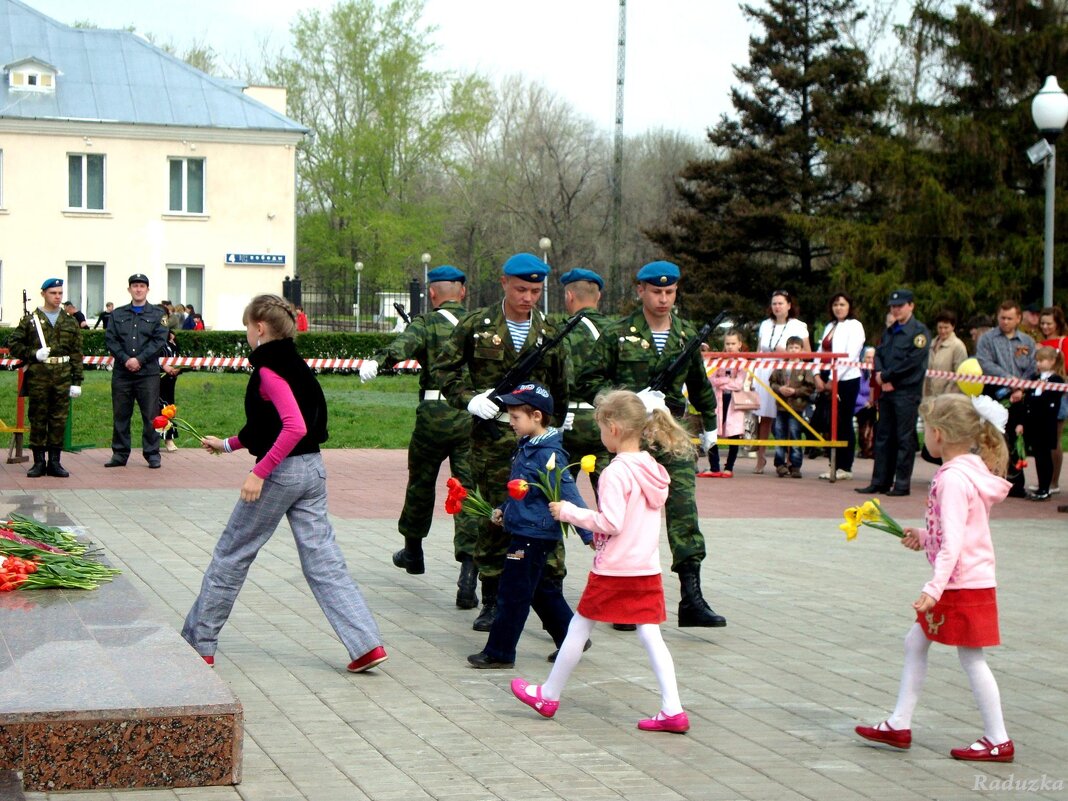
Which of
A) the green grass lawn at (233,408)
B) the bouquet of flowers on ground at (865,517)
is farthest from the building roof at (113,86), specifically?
the bouquet of flowers on ground at (865,517)

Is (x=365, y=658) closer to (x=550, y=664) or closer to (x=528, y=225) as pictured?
(x=550, y=664)

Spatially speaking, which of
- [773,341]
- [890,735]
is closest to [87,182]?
[773,341]

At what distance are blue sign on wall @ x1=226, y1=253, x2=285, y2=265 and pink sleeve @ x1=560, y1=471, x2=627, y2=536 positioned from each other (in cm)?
4331

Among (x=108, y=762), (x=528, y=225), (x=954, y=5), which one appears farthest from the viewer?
(x=528, y=225)

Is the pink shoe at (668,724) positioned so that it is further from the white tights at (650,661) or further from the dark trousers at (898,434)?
the dark trousers at (898,434)

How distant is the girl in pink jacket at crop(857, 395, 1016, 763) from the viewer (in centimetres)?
559

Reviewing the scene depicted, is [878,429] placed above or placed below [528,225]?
below

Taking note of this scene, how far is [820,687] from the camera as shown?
6.94m

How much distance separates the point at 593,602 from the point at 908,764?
137cm

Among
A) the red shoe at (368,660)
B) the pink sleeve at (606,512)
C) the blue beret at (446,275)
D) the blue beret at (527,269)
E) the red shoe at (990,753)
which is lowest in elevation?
the red shoe at (990,753)

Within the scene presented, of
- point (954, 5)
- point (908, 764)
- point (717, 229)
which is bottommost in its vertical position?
point (908, 764)

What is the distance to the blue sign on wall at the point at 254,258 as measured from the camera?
4809cm

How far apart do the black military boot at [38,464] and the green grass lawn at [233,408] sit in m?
2.44

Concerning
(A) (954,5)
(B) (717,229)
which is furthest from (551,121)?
(A) (954,5)
